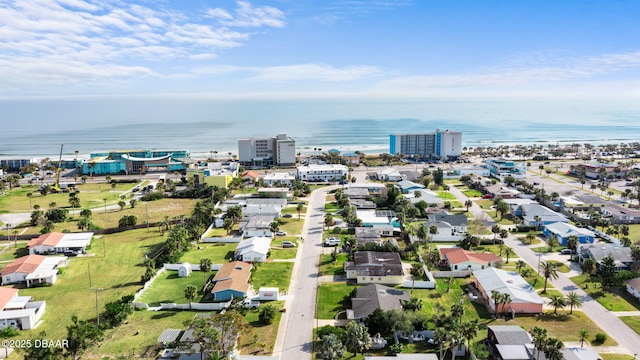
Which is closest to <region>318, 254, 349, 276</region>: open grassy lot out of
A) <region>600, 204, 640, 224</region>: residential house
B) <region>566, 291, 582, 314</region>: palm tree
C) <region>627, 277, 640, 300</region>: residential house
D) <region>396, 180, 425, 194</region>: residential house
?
<region>566, 291, 582, 314</region>: palm tree

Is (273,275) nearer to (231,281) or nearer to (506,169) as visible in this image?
(231,281)

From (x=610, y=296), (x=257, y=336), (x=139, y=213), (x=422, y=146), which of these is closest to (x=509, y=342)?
(x=610, y=296)

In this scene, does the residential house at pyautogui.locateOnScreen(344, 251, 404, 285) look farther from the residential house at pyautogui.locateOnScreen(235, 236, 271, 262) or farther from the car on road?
the residential house at pyautogui.locateOnScreen(235, 236, 271, 262)

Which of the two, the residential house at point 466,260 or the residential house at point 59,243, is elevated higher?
the residential house at point 59,243

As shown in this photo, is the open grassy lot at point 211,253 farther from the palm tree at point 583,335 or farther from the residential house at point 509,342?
the palm tree at point 583,335

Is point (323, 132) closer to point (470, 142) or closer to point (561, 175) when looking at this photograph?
point (470, 142)

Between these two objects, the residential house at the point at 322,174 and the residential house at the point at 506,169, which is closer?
the residential house at the point at 322,174

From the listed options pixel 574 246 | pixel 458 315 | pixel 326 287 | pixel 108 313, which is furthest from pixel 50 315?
pixel 574 246

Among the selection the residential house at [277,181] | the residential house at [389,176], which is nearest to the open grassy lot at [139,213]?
the residential house at [277,181]
